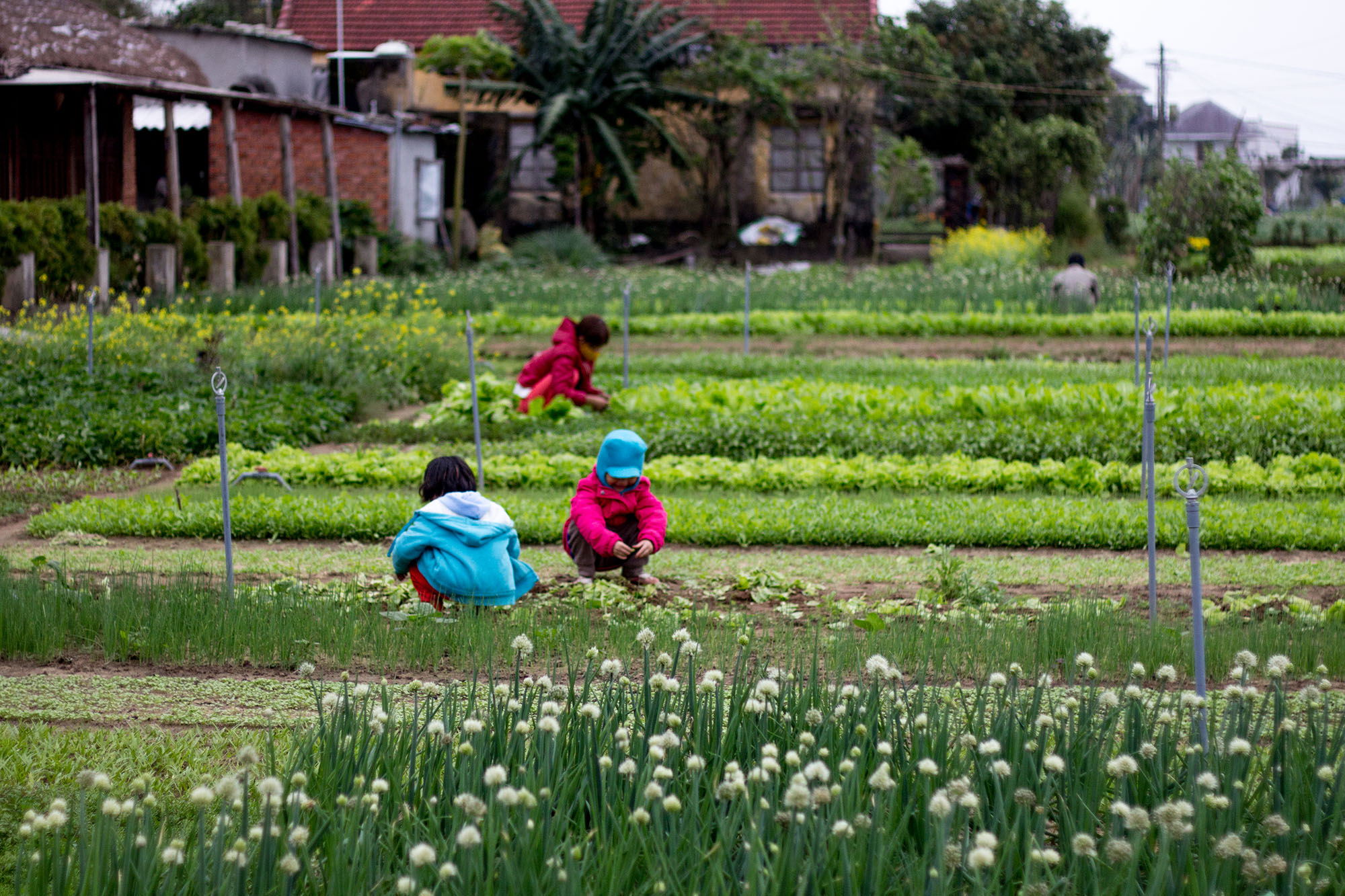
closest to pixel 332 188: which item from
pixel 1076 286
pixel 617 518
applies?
pixel 1076 286

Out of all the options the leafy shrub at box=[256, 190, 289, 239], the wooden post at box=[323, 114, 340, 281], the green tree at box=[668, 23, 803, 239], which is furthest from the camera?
the green tree at box=[668, 23, 803, 239]

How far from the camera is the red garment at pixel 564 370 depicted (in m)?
13.3

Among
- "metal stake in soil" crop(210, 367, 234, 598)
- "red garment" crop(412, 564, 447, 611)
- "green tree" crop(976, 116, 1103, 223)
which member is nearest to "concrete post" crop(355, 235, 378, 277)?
"green tree" crop(976, 116, 1103, 223)

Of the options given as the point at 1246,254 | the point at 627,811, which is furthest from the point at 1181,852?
the point at 1246,254

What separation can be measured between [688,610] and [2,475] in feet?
22.6

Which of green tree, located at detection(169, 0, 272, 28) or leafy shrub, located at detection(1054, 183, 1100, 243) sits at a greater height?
green tree, located at detection(169, 0, 272, 28)

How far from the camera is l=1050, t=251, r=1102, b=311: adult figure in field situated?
20.8 meters

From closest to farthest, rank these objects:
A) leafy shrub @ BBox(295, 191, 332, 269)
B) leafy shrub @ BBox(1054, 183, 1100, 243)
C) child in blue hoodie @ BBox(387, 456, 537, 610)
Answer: child in blue hoodie @ BBox(387, 456, 537, 610), leafy shrub @ BBox(295, 191, 332, 269), leafy shrub @ BBox(1054, 183, 1100, 243)

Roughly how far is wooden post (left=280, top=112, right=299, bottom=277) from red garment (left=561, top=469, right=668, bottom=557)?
1839 centimetres

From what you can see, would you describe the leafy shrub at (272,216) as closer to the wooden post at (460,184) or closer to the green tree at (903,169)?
the wooden post at (460,184)

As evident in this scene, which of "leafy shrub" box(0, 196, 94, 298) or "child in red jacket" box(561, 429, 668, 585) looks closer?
"child in red jacket" box(561, 429, 668, 585)

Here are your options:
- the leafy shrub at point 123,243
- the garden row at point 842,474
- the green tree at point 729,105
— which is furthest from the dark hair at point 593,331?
the green tree at point 729,105

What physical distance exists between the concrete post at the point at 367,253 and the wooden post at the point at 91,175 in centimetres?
729

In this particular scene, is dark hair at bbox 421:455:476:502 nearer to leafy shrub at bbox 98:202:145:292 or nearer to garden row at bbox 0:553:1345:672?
garden row at bbox 0:553:1345:672
